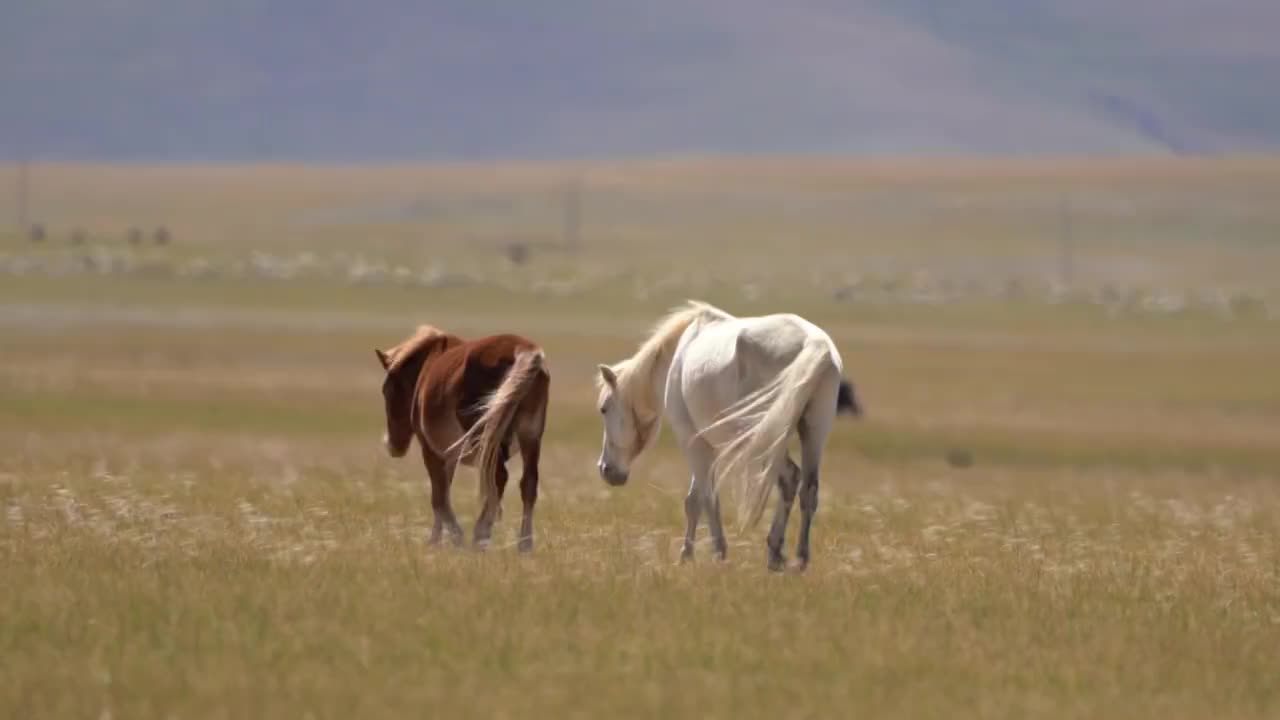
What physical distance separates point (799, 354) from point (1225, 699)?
13.6ft

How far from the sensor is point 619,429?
14.8m

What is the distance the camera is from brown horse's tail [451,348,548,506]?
13672mm

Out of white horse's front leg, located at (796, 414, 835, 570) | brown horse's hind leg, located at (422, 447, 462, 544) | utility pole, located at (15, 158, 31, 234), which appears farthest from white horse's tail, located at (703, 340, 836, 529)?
utility pole, located at (15, 158, 31, 234)

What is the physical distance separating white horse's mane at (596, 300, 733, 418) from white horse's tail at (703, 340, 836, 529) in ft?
3.44

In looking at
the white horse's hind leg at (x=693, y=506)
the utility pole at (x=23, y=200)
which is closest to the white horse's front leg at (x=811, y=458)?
the white horse's hind leg at (x=693, y=506)

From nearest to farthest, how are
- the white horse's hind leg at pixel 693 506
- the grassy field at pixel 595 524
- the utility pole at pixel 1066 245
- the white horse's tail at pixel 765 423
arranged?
1. the grassy field at pixel 595 524
2. the white horse's tail at pixel 765 423
3. the white horse's hind leg at pixel 693 506
4. the utility pole at pixel 1066 245

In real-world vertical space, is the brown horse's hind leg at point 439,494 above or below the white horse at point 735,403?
below

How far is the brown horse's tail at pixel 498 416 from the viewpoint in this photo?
538 inches

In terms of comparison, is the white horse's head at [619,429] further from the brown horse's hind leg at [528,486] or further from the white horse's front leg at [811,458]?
the white horse's front leg at [811,458]

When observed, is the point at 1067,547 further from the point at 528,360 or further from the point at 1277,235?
the point at 1277,235

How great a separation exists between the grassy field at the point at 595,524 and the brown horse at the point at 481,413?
385 mm

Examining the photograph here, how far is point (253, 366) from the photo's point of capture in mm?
41969

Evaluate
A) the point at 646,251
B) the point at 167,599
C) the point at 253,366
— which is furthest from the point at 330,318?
the point at 167,599

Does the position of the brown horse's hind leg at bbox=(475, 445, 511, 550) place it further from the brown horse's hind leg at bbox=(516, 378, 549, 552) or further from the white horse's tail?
the white horse's tail
